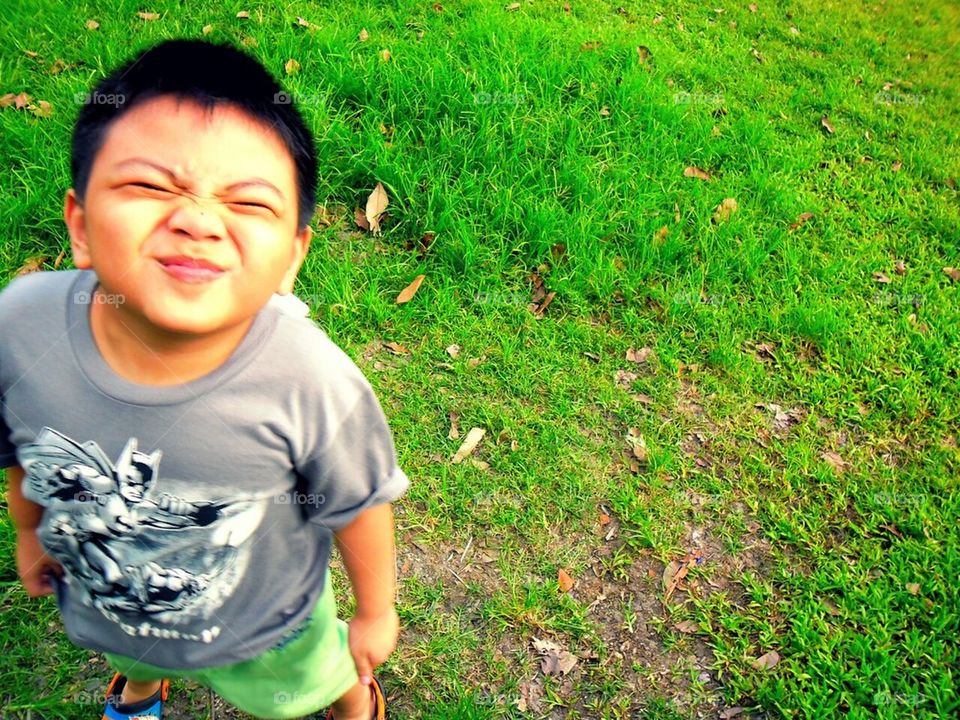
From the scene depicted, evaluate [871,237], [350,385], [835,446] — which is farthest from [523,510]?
[871,237]

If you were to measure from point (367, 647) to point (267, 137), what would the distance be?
1.09 m

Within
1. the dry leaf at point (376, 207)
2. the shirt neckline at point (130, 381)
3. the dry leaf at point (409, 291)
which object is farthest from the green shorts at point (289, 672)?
the dry leaf at point (376, 207)

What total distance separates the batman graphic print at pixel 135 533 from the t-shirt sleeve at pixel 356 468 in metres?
0.14

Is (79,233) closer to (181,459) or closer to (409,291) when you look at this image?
(181,459)

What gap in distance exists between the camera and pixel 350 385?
4.41ft

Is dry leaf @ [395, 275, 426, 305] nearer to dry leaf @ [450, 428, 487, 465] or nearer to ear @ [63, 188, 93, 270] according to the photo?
dry leaf @ [450, 428, 487, 465]

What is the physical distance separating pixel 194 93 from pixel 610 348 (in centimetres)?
270

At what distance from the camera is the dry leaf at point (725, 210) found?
421 centimetres

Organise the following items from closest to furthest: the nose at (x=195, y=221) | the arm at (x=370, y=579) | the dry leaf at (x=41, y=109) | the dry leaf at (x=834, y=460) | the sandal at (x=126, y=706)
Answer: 1. the nose at (x=195, y=221)
2. the arm at (x=370, y=579)
3. the sandal at (x=126, y=706)
4. the dry leaf at (x=834, y=460)
5. the dry leaf at (x=41, y=109)

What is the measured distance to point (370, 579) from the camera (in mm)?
1529

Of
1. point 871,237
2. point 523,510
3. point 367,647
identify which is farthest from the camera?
point 871,237

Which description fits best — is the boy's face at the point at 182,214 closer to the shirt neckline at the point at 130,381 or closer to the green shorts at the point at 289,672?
the shirt neckline at the point at 130,381

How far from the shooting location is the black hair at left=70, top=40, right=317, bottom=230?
120 centimetres

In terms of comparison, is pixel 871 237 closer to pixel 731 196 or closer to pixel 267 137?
pixel 731 196
